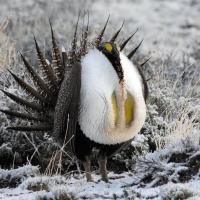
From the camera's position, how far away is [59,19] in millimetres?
9117

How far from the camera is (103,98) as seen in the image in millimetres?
3020

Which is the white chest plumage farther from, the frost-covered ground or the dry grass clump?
the dry grass clump

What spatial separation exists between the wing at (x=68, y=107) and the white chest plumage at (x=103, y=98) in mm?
29

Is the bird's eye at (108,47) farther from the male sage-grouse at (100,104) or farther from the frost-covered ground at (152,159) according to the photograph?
the frost-covered ground at (152,159)

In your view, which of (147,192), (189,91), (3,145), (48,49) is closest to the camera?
(147,192)

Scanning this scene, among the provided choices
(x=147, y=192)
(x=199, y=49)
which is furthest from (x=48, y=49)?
(x=147, y=192)

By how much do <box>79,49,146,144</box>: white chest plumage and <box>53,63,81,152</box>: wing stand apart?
0.03 meters

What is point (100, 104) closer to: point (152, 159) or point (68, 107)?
point (68, 107)

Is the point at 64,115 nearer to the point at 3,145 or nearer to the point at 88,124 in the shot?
the point at 88,124

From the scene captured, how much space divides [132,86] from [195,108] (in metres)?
1.13

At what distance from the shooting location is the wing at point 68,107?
122 inches

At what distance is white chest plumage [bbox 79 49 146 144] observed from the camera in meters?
3.03

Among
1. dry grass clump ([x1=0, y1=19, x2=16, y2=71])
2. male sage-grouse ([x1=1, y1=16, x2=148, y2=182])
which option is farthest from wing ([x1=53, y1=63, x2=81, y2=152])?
dry grass clump ([x1=0, y1=19, x2=16, y2=71])

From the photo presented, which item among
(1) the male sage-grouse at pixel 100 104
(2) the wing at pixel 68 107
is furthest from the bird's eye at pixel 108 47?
(2) the wing at pixel 68 107
